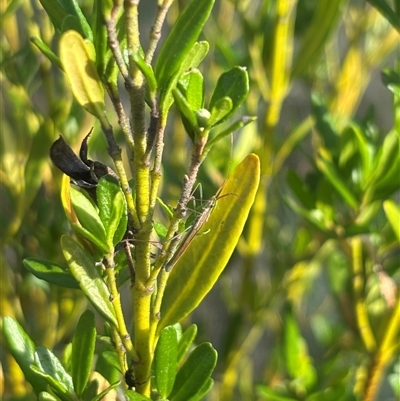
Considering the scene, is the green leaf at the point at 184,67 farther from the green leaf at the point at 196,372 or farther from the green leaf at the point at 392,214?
the green leaf at the point at 392,214

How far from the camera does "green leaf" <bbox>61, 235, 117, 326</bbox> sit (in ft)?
0.88

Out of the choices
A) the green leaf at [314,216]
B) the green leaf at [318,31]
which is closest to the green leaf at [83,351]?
the green leaf at [314,216]

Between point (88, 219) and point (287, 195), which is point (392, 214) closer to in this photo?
point (287, 195)

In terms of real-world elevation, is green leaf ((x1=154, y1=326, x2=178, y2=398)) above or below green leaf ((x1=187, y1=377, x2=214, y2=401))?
above

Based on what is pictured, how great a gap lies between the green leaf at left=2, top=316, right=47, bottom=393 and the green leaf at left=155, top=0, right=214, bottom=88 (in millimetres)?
157

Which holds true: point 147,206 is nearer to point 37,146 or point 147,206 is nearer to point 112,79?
point 112,79

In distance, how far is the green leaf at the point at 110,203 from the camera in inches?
9.9

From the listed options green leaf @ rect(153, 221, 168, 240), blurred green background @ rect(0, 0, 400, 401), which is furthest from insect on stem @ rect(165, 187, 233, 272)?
blurred green background @ rect(0, 0, 400, 401)

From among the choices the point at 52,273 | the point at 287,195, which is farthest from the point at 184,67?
the point at 287,195

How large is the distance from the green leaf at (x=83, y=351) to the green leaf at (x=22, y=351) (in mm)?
22

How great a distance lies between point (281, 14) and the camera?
20.5 inches

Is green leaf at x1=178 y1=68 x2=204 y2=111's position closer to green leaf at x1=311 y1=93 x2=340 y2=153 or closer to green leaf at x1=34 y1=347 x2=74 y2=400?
green leaf at x1=34 y1=347 x2=74 y2=400

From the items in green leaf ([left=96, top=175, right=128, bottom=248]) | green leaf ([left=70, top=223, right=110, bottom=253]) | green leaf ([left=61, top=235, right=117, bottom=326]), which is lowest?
green leaf ([left=61, top=235, right=117, bottom=326])

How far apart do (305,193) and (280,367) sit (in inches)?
12.0
